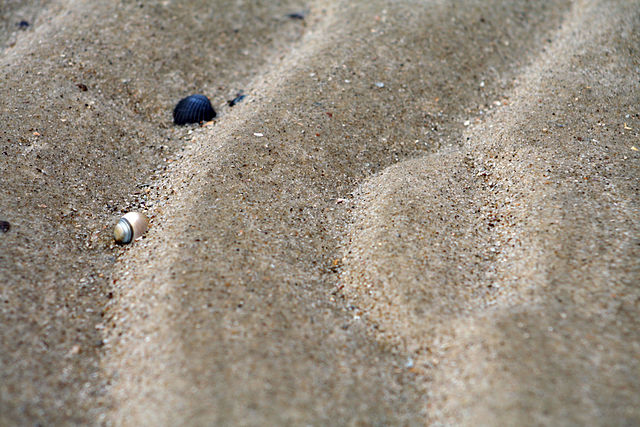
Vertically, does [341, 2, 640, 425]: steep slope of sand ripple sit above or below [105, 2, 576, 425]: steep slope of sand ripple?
below

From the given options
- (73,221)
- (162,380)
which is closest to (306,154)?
(73,221)

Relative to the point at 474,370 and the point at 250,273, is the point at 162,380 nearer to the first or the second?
the point at 250,273

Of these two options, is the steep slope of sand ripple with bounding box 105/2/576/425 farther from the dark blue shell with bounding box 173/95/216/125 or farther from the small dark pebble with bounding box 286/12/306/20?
the small dark pebble with bounding box 286/12/306/20

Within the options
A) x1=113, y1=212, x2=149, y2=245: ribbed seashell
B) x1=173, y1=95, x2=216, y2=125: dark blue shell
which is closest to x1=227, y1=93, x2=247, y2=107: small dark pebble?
x1=173, y1=95, x2=216, y2=125: dark blue shell

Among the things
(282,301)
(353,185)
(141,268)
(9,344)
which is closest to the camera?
(9,344)

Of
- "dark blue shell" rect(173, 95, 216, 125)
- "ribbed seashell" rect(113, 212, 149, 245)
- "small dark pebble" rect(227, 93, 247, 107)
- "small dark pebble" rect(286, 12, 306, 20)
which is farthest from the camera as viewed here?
"small dark pebble" rect(286, 12, 306, 20)

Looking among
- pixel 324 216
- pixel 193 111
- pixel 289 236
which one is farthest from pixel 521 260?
pixel 193 111
